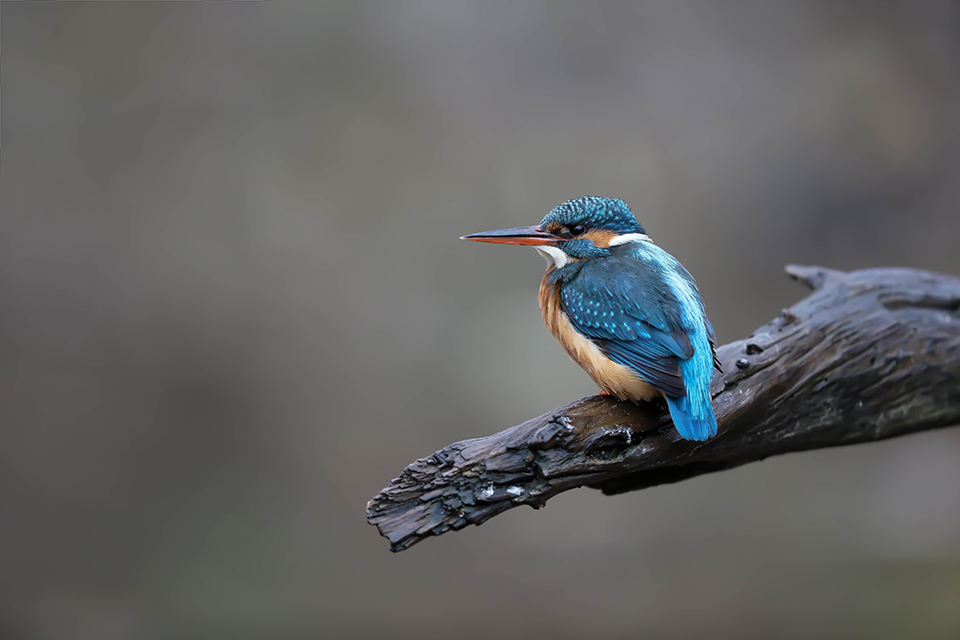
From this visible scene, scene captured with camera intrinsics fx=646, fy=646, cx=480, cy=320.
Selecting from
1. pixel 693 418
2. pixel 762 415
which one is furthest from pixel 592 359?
pixel 762 415

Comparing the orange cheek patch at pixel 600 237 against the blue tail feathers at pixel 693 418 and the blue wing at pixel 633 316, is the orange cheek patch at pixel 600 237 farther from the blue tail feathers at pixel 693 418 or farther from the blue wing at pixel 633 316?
the blue tail feathers at pixel 693 418

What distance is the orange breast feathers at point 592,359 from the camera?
1.48m

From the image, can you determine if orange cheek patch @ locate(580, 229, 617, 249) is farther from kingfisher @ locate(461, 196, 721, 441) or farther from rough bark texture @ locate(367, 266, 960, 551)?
rough bark texture @ locate(367, 266, 960, 551)

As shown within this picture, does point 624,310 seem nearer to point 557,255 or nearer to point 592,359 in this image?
point 592,359

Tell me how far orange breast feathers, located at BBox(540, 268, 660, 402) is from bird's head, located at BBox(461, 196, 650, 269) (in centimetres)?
12

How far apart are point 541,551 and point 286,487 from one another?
138 centimetres

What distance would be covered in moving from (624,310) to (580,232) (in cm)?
33

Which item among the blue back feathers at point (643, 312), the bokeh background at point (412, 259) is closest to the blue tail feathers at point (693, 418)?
the blue back feathers at point (643, 312)

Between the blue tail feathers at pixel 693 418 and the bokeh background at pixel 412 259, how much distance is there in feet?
6.60

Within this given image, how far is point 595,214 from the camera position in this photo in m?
1.72

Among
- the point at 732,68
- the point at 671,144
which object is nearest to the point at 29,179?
the point at 671,144

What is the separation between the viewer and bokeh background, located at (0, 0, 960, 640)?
3.04 m

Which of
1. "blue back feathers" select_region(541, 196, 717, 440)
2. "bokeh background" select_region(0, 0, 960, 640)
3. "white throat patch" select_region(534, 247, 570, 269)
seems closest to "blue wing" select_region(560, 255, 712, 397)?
"blue back feathers" select_region(541, 196, 717, 440)

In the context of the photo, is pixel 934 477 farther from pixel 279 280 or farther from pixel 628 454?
pixel 279 280
